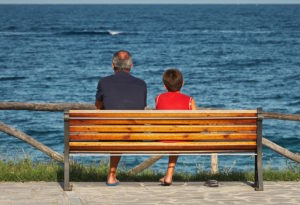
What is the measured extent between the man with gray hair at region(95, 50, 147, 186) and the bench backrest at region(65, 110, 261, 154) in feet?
1.54

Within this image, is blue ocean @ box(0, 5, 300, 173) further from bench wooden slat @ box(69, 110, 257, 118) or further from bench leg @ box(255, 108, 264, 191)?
bench wooden slat @ box(69, 110, 257, 118)

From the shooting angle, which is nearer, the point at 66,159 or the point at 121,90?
the point at 66,159

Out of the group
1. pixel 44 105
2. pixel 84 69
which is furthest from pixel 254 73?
pixel 44 105

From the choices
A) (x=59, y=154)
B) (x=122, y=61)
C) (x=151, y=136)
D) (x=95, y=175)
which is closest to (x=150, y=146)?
(x=151, y=136)

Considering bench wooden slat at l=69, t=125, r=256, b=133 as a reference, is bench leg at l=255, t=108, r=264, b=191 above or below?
below

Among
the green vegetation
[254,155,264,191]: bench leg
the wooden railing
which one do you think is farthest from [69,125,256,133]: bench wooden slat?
the wooden railing

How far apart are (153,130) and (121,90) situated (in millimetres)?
653

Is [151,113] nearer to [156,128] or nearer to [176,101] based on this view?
[156,128]

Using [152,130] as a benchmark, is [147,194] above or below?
below

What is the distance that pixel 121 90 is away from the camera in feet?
26.7

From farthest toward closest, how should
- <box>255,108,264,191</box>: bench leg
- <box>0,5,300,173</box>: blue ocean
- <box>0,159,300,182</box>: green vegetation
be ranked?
<box>0,5,300,173</box>: blue ocean < <box>0,159,300,182</box>: green vegetation < <box>255,108,264,191</box>: bench leg

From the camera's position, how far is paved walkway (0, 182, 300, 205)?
292 inches

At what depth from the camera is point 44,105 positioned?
9891 millimetres

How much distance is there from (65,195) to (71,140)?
56 centimetres
